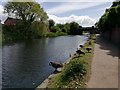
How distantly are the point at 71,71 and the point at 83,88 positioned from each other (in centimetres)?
205

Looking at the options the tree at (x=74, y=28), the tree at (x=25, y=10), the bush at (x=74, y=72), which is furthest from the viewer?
the tree at (x=74, y=28)

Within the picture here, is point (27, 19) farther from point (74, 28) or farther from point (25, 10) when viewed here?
point (74, 28)

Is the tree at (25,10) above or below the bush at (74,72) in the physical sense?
above

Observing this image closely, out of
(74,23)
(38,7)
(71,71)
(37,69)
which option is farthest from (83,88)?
(74,23)

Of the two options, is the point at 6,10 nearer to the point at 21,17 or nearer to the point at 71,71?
the point at 21,17

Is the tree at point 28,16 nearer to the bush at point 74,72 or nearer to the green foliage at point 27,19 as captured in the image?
the green foliage at point 27,19

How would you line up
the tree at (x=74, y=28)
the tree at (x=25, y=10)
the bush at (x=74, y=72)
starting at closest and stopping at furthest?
the bush at (x=74, y=72) → the tree at (x=25, y=10) → the tree at (x=74, y=28)

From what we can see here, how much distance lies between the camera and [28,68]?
824 inches

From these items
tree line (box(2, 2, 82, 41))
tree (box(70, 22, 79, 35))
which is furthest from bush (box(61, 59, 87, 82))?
tree (box(70, 22, 79, 35))

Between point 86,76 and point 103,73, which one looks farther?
point 103,73

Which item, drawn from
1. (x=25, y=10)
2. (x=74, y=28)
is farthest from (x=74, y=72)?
(x=74, y=28)

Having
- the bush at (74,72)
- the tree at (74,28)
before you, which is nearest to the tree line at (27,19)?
the bush at (74,72)

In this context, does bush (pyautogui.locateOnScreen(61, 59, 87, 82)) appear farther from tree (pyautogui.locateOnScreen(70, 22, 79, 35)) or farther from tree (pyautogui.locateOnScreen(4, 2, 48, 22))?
tree (pyautogui.locateOnScreen(70, 22, 79, 35))

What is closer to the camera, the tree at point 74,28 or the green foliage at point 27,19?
the green foliage at point 27,19
